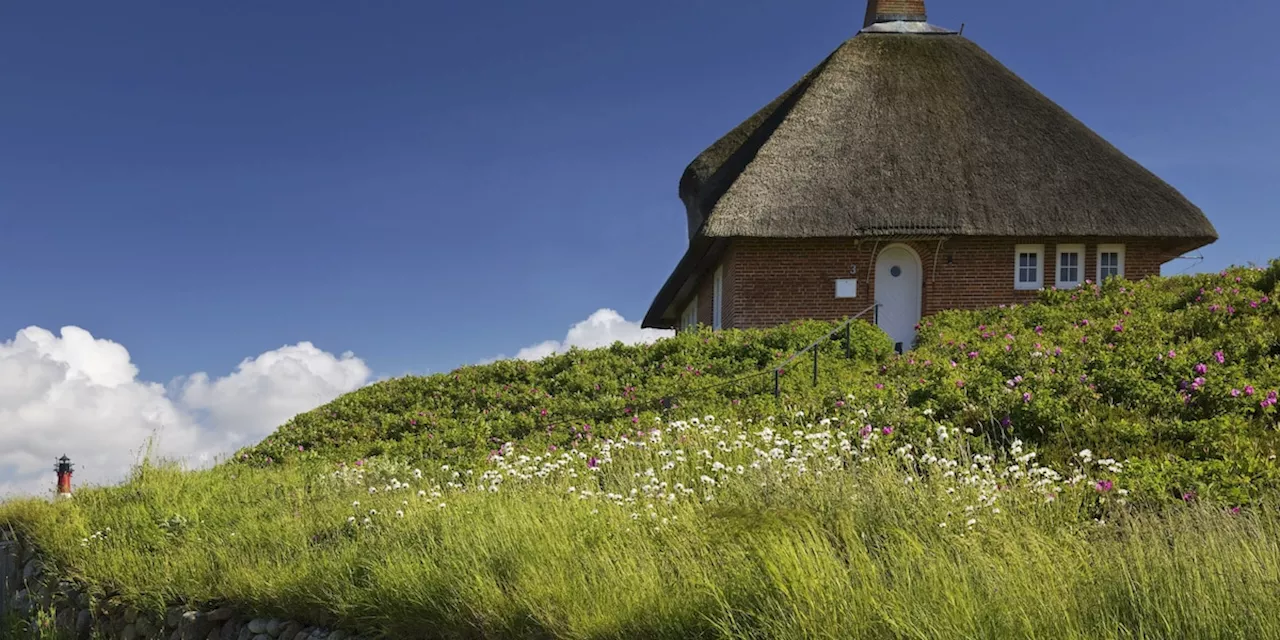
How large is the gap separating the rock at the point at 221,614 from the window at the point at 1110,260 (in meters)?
17.7

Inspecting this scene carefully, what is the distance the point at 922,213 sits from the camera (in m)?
18.3

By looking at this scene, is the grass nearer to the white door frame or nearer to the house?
the house

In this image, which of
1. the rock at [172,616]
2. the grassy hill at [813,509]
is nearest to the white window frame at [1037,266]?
the grassy hill at [813,509]

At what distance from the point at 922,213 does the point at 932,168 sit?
1270 mm

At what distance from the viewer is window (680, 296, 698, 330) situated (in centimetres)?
2509

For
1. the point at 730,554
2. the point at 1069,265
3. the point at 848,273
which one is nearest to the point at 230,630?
the point at 730,554

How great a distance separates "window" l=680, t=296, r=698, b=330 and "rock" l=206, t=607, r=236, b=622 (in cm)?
1773

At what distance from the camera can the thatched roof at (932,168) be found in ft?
59.6

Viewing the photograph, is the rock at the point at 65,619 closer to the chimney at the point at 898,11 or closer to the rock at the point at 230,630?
the rock at the point at 230,630

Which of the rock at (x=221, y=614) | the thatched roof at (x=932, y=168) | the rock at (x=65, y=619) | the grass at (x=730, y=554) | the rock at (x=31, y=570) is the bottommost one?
the rock at (x=65, y=619)

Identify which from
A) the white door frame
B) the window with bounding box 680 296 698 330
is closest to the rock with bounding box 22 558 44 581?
the white door frame

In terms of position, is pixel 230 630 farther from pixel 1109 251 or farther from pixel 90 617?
pixel 1109 251

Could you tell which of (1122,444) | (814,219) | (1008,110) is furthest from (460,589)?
(1008,110)

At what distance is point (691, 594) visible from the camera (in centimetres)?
442
